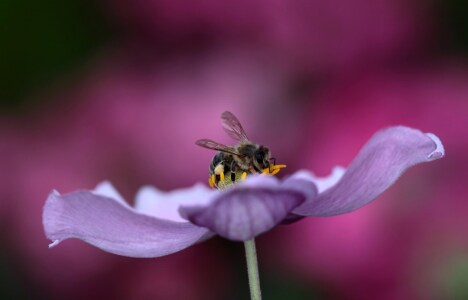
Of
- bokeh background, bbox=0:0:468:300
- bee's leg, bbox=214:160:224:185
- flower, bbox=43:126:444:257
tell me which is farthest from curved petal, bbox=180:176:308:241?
bokeh background, bbox=0:0:468:300

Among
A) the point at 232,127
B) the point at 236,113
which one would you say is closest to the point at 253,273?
the point at 232,127

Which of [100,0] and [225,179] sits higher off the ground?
[100,0]

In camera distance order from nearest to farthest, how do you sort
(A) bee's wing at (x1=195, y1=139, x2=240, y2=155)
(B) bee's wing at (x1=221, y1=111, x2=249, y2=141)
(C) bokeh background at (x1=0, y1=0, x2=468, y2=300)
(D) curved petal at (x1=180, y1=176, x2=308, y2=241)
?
(D) curved petal at (x1=180, y1=176, x2=308, y2=241) → (A) bee's wing at (x1=195, y1=139, x2=240, y2=155) → (B) bee's wing at (x1=221, y1=111, x2=249, y2=141) → (C) bokeh background at (x1=0, y1=0, x2=468, y2=300)

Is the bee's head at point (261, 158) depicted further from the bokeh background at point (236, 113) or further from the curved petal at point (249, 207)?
the bokeh background at point (236, 113)

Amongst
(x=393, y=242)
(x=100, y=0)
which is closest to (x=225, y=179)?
(x=393, y=242)

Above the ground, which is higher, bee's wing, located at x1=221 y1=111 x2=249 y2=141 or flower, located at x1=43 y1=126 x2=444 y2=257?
bee's wing, located at x1=221 y1=111 x2=249 y2=141

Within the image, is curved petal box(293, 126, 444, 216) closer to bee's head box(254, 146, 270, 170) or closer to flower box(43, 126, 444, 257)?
flower box(43, 126, 444, 257)

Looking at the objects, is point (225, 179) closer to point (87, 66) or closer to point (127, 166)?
point (127, 166)
